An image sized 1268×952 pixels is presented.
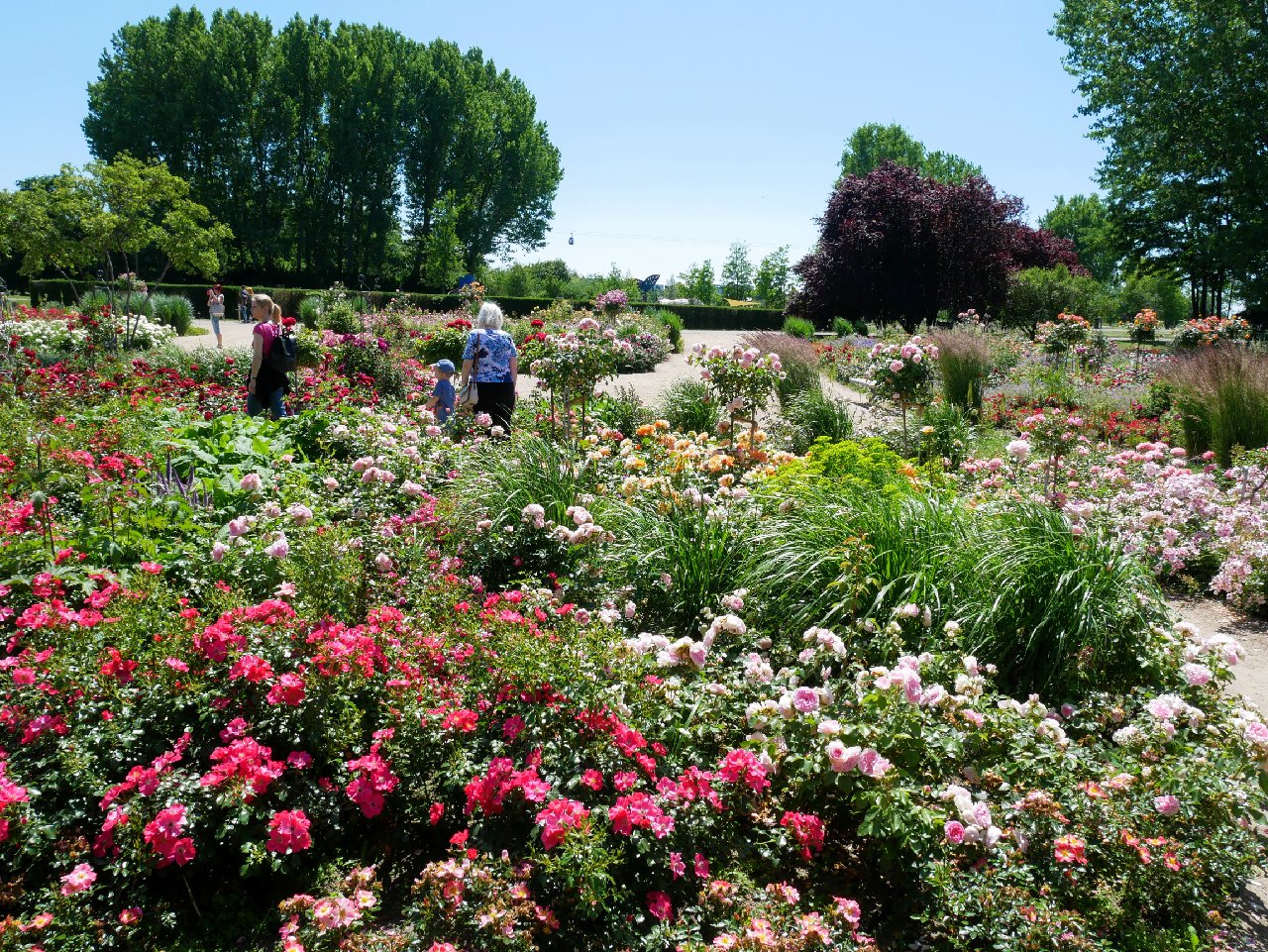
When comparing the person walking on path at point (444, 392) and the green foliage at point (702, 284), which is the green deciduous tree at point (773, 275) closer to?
the green foliage at point (702, 284)

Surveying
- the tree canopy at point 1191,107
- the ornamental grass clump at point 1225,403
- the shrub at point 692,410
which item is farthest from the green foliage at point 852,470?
the tree canopy at point 1191,107

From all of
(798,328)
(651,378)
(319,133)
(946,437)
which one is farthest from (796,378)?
(319,133)

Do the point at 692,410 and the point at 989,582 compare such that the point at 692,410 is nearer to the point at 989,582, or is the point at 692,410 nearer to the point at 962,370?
the point at 962,370

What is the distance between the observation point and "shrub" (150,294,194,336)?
71.1 ft

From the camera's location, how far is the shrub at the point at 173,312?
2167cm

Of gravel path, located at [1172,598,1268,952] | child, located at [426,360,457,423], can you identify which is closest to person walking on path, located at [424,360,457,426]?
child, located at [426,360,457,423]

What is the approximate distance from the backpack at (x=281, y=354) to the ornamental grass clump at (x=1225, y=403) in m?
8.33

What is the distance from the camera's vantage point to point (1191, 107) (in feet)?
58.2

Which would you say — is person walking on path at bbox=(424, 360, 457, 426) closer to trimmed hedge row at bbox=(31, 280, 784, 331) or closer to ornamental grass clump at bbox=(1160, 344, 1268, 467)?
ornamental grass clump at bbox=(1160, 344, 1268, 467)

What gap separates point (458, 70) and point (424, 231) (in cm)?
895

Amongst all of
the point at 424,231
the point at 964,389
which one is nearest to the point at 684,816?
the point at 964,389

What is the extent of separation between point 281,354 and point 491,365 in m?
1.97

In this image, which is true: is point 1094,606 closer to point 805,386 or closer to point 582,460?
point 582,460

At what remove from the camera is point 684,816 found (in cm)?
218
